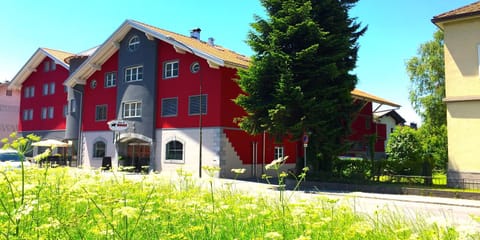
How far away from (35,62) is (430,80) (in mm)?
39989

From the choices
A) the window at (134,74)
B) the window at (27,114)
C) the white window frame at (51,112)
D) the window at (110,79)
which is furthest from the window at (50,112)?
the window at (134,74)

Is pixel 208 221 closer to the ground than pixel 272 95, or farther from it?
closer to the ground

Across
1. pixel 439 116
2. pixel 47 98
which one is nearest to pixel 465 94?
pixel 439 116

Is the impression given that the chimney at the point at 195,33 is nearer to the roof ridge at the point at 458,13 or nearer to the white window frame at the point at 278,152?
the white window frame at the point at 278,152

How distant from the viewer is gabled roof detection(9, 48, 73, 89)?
40531 millimetres

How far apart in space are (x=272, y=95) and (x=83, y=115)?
878 inches

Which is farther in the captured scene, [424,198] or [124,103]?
[124,103]

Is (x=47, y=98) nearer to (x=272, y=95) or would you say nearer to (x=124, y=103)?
(x=124, y=103)

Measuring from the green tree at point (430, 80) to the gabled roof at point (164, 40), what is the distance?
50.4 ft

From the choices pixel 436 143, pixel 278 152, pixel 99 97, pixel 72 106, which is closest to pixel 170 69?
pixel 99 97

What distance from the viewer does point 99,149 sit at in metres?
34.1

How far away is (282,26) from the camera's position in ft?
67.5

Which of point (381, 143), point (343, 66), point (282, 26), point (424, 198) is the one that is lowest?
point (424, 198)

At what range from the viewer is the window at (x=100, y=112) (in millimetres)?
34116
